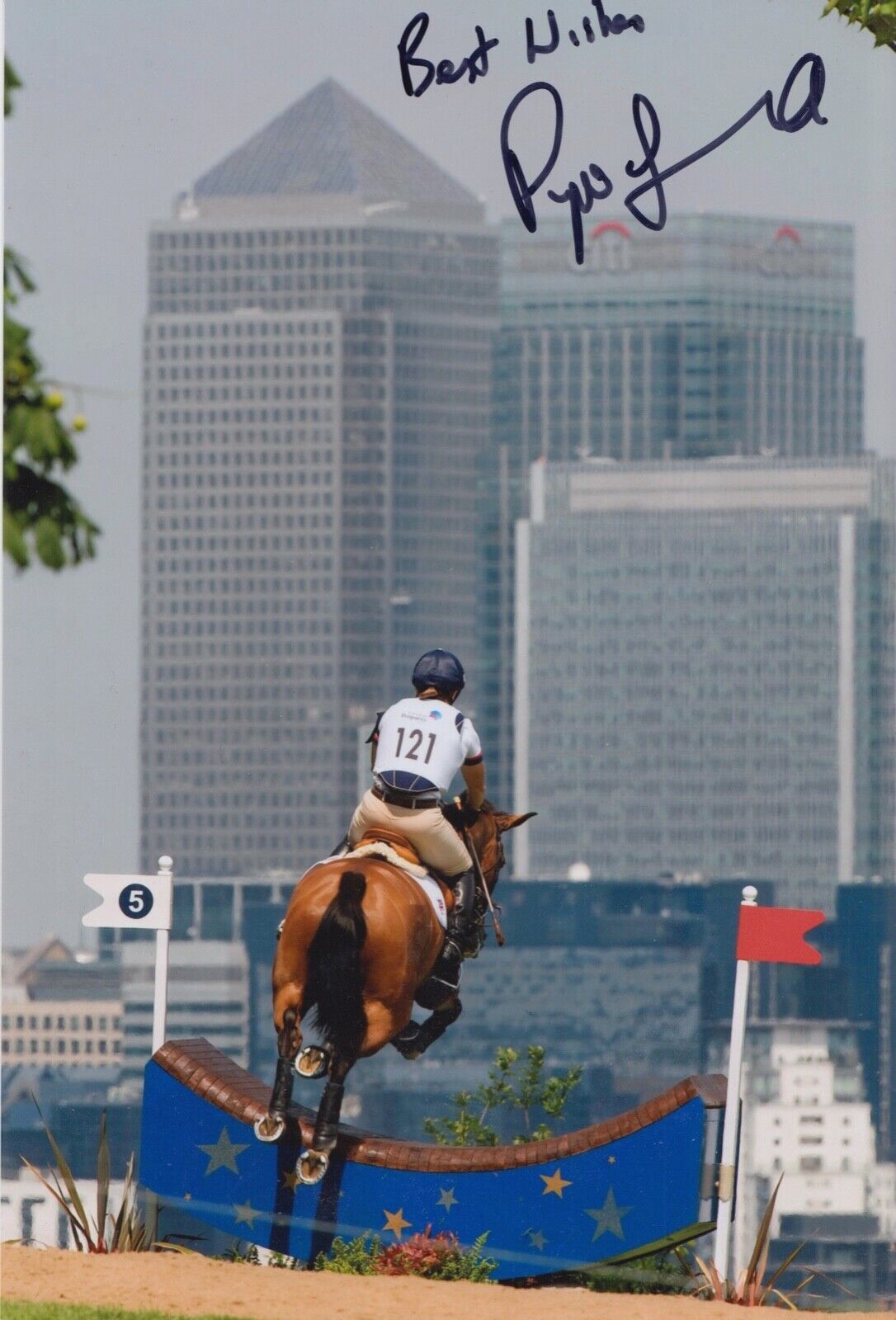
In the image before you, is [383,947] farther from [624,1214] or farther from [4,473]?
[4,473]

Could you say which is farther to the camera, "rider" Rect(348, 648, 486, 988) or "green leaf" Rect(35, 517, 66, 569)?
"rider" Rect(348, 648, 486, 988)

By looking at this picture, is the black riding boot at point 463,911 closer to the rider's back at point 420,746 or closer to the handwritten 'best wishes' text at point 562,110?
the rider's back at point 420,746

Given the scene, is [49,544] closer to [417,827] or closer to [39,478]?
[39,478]

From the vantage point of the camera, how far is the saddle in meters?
13.4

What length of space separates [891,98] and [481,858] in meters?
7.15

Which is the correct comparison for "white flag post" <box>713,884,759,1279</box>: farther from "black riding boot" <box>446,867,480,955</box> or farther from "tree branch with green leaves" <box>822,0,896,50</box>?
"tree branch with green leaves" <box>822,0,896,50</box>

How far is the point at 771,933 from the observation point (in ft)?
42.7

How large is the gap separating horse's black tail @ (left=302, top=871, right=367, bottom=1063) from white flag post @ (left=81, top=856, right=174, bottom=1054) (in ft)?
3.21

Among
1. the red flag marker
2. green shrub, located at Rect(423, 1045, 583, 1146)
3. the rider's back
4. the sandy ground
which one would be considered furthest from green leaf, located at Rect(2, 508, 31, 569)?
green shrub, located at Rect(423, 1045, 583, 1146)

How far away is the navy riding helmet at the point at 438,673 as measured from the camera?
1375 cm

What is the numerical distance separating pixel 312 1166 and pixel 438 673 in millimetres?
2629

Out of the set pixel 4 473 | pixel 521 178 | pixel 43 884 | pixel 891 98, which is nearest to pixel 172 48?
pixel 891 98

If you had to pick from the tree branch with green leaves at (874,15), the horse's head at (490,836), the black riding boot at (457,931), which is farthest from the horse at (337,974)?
the tree branch with green leaves at (874,15)
